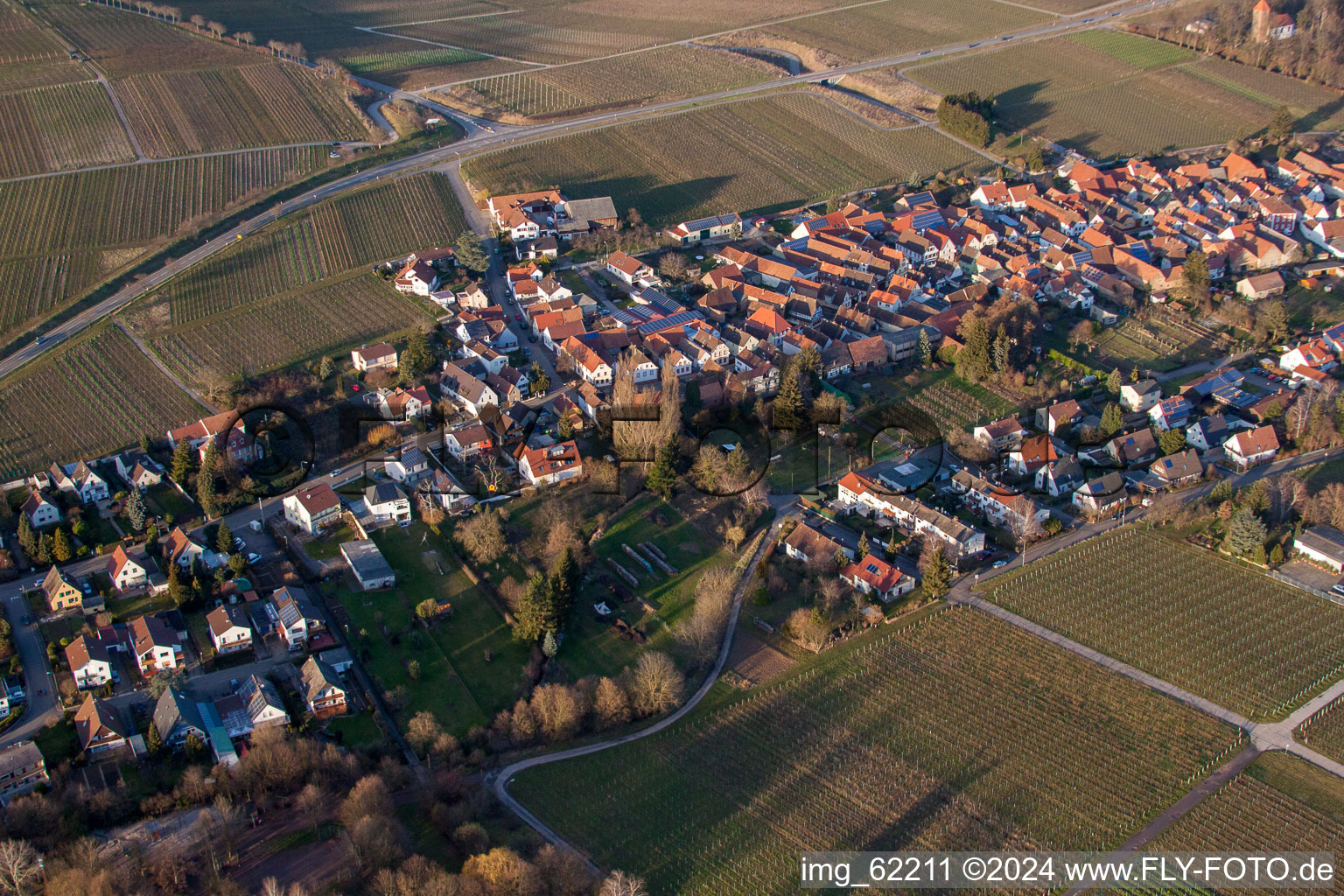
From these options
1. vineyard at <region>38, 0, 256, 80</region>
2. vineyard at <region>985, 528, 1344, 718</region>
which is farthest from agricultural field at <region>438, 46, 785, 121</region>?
vineyard at <region>985, 528, 1344, 718</region>

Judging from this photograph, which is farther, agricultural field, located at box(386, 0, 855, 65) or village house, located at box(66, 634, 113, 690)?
agricultural field, located at box(386, 0, 855, 65)

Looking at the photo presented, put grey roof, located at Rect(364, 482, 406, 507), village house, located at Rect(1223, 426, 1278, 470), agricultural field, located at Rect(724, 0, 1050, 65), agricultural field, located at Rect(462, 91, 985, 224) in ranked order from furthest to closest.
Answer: agricultural field, located at Rect(724, 0, 1050, 65), agricultural field, located at Rect(462, 91, 985, 224), village house, located at Rect(1223, 426, 1278, 470), grey roof, located at Rect(364, 482, 406, 507)

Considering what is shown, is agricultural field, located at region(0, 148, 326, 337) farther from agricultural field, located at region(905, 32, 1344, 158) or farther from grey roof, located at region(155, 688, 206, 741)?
agricultural field, located at region(905, 32, 1344, 158)

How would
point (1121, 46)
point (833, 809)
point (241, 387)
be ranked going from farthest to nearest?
point (1121, 46), point (241, 387), point (833, 809)

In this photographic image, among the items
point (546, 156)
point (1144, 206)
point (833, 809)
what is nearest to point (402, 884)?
point (833, 809)

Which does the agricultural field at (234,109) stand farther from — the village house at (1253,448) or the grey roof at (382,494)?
the village house at (1253,448)

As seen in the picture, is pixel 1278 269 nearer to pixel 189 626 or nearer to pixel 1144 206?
pixel 1144 206
